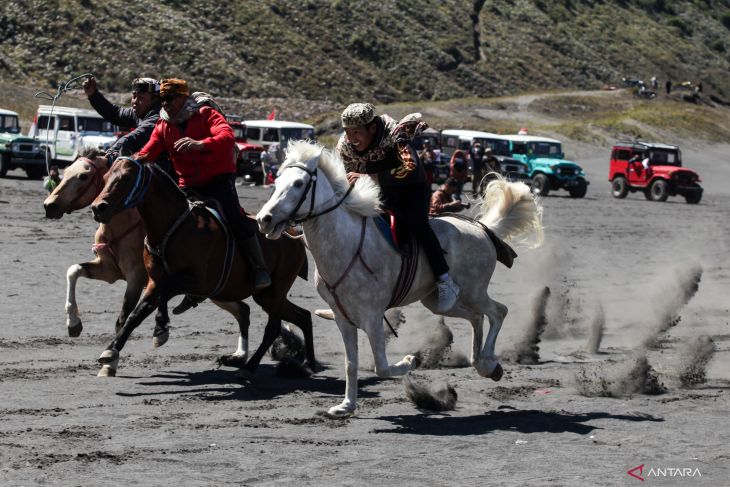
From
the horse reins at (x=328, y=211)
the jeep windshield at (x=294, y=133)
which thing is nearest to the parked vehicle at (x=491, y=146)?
the jeep windshield at (x=294, y=133)

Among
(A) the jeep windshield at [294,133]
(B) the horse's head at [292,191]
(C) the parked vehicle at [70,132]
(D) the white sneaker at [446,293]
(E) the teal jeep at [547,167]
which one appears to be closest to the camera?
(B) the horse's head at [292,191]

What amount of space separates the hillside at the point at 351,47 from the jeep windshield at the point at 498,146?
26.7m

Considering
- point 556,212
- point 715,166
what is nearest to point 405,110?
point 715,166

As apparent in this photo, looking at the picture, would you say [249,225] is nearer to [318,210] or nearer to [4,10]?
[318,210]

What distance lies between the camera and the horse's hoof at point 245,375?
33.3 feet

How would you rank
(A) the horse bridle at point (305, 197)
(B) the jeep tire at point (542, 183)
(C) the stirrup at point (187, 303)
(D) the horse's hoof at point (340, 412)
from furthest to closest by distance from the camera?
(B) the jeep tire at point (542, 183), (C) the stirrup at point (187, 303), (D) the horse's hoof at point (340, 412), (A) the horse bridle at point (305, 197)

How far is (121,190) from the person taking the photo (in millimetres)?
9562

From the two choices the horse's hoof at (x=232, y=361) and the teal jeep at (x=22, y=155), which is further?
the teal jeep at (x=22, y=155)

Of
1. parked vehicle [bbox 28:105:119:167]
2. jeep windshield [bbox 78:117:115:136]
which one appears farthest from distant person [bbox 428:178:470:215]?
jeep windshield [bbox 78:117:115:136]

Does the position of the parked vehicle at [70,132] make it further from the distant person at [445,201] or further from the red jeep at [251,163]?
the distant person at [445,201]

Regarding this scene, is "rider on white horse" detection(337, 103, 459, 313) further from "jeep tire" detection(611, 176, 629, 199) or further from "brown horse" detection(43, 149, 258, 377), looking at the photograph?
"jeep tire" detection(611, 176, 629, 199)

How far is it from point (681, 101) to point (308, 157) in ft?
267

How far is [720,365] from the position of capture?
11180mm

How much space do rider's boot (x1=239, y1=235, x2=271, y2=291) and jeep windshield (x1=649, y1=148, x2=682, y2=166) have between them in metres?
34.3
